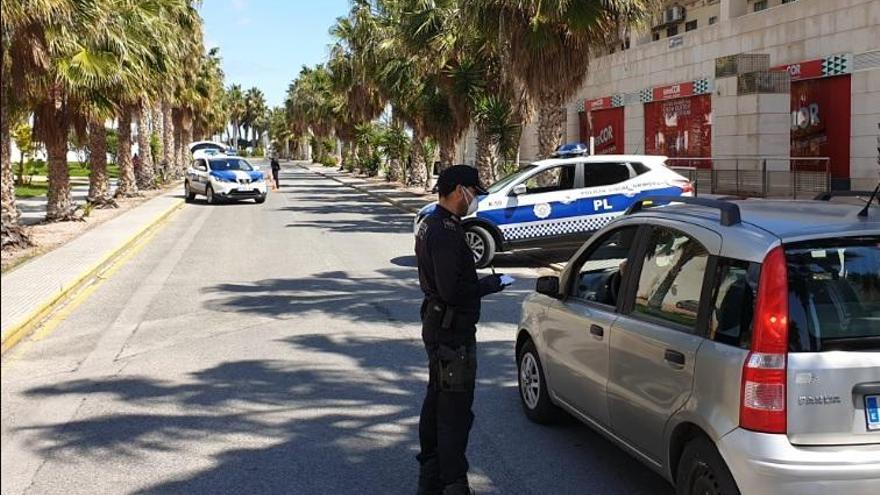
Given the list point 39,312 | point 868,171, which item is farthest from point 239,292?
point 868,171

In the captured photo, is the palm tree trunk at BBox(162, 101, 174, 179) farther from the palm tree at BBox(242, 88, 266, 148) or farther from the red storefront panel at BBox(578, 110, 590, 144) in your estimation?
the palm tree at BBox(242, 88, 266, 148)

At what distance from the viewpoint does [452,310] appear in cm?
432

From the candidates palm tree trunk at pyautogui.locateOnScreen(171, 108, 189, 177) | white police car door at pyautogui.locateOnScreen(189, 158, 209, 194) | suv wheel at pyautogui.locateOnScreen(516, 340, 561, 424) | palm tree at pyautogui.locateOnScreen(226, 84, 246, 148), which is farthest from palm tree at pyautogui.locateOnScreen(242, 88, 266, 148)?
suv wheel at pyautogui.locateOnScreen(516, 340, 561, 424)

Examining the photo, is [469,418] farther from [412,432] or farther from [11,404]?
[11,404]

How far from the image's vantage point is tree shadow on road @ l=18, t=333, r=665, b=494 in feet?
16.6

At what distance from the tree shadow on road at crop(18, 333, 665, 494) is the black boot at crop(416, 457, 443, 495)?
1.14ft

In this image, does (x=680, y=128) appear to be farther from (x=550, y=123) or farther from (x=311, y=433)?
(x=311, y=433)

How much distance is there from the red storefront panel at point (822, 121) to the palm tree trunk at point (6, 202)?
22.2 metres

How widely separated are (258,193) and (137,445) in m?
26.4

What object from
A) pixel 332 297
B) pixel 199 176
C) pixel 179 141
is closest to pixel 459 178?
→ pixel 332 297

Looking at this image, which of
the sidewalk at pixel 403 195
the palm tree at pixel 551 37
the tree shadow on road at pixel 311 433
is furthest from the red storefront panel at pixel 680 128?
the tree shadow on road at pixel 311 433

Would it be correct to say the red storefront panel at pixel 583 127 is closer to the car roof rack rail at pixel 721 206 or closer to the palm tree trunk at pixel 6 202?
the palm tree trunk at pixel 6 202

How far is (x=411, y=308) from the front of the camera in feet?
35.0

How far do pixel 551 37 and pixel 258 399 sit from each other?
42.8 feet
